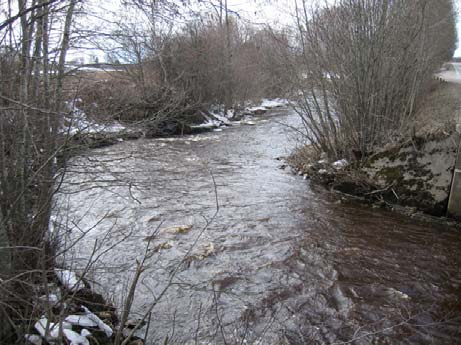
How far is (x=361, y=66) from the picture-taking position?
9047 mm

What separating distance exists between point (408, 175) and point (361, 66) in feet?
9.25

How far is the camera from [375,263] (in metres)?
5.44

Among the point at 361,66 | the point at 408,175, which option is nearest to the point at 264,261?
the point at 408,175

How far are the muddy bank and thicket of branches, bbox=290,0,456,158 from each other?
67 cm

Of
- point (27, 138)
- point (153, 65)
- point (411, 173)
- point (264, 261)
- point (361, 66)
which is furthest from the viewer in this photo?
point (361, 66)

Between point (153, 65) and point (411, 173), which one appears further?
point (411, 173)

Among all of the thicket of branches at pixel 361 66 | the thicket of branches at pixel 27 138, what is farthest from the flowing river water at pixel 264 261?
the thicket of branches at pixel 361 66

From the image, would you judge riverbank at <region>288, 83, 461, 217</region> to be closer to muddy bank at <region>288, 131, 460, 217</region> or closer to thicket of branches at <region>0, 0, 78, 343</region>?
muddy bank at <region>288, 131, 460, 217</region>

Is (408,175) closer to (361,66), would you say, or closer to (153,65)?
(361,66)

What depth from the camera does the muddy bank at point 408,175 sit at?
289 inches

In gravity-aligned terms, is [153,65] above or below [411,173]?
above

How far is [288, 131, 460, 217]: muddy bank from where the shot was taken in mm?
7328

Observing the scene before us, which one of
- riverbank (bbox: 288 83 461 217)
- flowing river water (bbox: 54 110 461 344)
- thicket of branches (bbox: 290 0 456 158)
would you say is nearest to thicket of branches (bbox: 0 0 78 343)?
flowing river water (bbox: 54 110 461 344)

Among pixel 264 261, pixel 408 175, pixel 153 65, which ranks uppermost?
pixel 153 65
